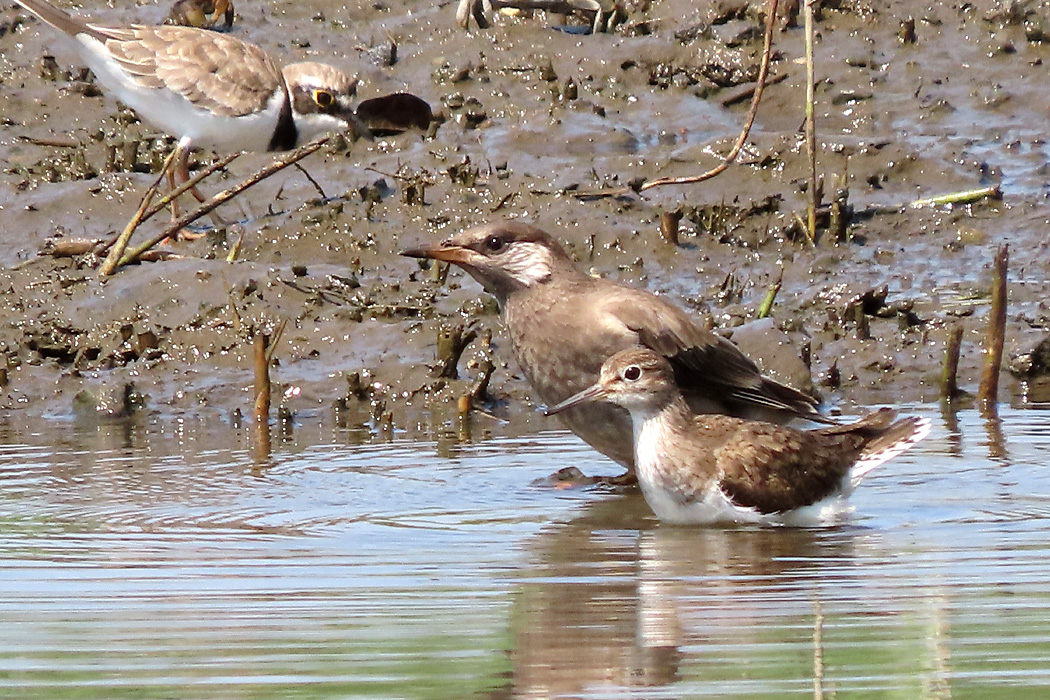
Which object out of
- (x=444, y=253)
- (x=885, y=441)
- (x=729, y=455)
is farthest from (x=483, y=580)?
(x=444, y=253)

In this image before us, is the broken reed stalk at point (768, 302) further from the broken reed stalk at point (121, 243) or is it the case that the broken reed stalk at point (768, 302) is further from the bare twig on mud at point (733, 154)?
the broken reed stalk at point (121, 243)

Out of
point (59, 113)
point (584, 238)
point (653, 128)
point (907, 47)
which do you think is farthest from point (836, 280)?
point (59, 113)

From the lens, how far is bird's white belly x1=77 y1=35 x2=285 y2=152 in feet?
38.4

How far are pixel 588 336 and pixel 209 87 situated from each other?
16.2ft

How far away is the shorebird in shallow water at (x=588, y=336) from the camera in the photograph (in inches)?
299

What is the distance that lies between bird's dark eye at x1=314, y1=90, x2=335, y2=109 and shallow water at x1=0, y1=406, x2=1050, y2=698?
377 centimetres

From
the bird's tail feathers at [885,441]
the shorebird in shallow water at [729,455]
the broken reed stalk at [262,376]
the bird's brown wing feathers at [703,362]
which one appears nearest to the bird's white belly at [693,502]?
the shorebird in shallow water at [729,455]

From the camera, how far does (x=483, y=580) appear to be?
570cm

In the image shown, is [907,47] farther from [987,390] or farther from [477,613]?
[477,613]

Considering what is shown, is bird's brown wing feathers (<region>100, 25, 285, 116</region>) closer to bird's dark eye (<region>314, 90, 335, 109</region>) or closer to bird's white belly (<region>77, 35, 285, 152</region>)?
bird's white belly (<region>77, 35, 285, 152</region>)

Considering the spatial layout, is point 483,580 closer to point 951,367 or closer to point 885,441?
point 885,441

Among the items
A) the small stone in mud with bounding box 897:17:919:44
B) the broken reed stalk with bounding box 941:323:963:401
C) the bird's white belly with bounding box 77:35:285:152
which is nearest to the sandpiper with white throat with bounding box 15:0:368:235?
the bird's white belly with bounding box 77:35:285:152

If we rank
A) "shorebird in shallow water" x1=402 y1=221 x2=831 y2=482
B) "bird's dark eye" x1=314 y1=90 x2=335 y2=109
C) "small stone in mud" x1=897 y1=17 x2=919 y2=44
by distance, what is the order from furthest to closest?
"small stone in mud" x1=897 y1=17 x2=919 y2=44 → "bird's dark eye" x1=314 y1=90 x2=335 y2=109 → "shorebird in shallow water" x1=402 y1=221 x2=831 y2=482

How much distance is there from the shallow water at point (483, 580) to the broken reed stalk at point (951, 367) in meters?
0.69
